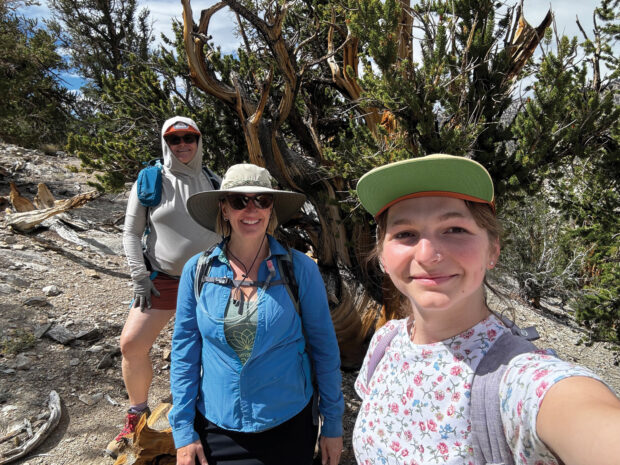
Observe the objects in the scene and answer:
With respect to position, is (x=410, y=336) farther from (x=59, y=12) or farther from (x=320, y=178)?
(x=59, y=12)

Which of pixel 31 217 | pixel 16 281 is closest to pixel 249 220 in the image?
pixel 16 281

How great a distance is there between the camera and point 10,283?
4.58 m

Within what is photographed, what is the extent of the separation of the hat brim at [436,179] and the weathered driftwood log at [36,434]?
2.96 metres

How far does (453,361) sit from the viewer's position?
2.97 ft

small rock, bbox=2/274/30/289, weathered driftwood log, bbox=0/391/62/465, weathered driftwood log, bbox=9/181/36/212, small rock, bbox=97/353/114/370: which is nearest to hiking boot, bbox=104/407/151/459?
weathered driftwood log, bbox=0/391/62/465

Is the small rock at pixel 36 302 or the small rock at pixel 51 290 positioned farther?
the small rock at pixel 51 290

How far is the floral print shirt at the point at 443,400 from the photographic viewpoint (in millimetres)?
703

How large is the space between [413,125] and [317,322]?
179 cm

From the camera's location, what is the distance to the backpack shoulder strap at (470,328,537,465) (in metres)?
0.75

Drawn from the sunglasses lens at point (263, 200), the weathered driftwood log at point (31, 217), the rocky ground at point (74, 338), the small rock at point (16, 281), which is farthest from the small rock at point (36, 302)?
the sunglasses lens at point (263, 200)

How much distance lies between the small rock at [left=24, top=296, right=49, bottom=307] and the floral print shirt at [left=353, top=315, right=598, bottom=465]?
4.48 m

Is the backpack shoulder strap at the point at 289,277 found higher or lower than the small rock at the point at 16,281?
higher

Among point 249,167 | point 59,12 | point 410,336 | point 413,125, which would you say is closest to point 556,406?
point 410,336

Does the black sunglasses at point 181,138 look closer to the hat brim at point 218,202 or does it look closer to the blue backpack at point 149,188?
the blue backpack at point 149,188
